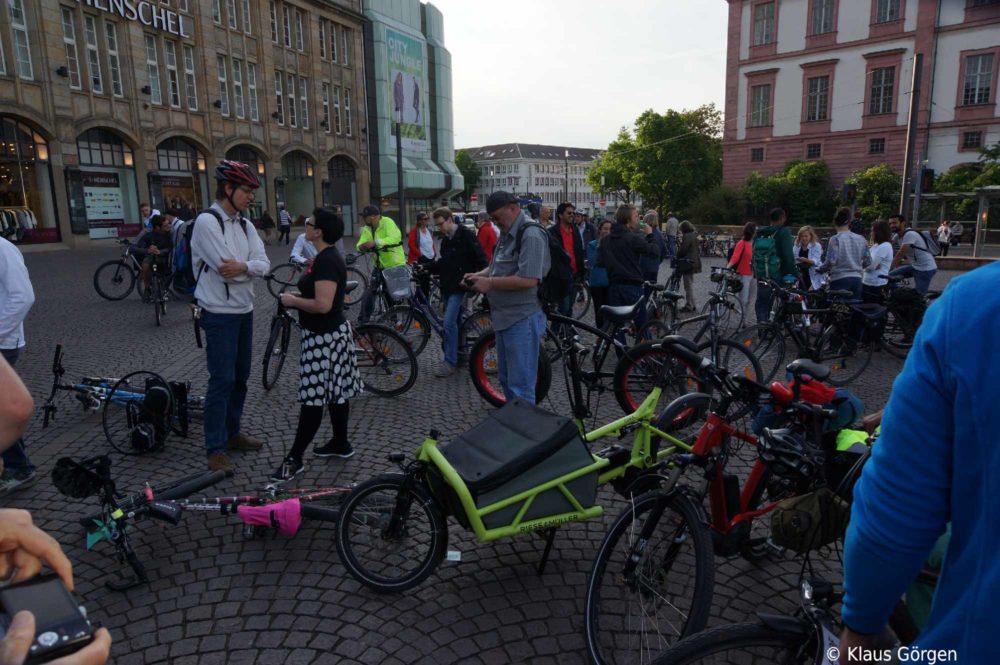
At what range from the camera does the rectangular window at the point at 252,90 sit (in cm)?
3578

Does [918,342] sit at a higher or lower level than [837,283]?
higher

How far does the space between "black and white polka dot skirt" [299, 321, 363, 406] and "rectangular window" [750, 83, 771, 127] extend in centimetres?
4699

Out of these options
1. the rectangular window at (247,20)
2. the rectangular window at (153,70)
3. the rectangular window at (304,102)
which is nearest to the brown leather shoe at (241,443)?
the rectangular window at (153,70)

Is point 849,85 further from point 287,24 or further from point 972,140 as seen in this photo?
point 287,24

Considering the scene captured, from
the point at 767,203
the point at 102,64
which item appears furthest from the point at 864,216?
the point at 102,64

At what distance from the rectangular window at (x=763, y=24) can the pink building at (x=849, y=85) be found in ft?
0.22

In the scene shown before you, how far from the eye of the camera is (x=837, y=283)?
343 inches

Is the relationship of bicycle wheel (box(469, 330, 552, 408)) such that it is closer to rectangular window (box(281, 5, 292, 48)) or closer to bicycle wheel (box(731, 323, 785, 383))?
bicycle wheel (box(731, 323, 785, 383))

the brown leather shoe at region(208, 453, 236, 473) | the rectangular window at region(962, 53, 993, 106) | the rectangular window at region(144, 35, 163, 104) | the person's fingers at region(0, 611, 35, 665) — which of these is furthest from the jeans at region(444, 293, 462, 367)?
the rectangular window at region(962, 53, 993, 106)

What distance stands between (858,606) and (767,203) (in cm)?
4083

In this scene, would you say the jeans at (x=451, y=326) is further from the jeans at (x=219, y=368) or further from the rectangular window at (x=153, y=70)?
the rectangular window at (x=153, y=70)

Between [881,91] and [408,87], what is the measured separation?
31.9m

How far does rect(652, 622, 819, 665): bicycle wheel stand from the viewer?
69.3 inches

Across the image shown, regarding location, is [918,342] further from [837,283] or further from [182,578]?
[837,283]
